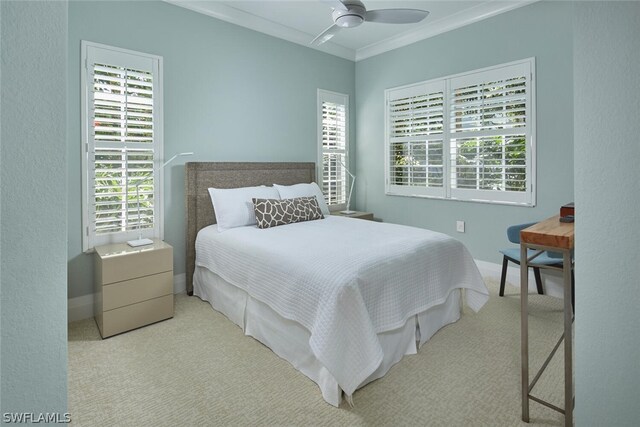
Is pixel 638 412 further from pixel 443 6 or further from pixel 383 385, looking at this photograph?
pixel 443 6

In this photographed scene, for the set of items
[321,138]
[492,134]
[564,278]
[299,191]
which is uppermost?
[321,138]

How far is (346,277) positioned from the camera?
6.48 ft

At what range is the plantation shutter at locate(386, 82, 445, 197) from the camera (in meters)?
4.29

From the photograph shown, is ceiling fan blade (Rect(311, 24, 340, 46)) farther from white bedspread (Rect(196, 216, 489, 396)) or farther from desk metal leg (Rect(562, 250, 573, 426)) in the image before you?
desk metal leg (Rect(562, 250, 573, 426))

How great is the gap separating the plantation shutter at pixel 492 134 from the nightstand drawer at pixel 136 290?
315 centimetres

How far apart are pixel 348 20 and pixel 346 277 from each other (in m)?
1.91

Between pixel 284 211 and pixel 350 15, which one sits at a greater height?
pixel 350 15

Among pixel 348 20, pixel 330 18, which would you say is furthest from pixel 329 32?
pixel 330 18

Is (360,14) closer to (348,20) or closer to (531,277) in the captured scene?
(348,20)

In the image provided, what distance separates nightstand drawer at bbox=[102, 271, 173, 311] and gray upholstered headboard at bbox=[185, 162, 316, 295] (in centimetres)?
58

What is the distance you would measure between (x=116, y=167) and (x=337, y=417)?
2.63 m

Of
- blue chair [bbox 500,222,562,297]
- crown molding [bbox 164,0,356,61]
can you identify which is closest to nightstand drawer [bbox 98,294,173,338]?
crown molding [bbox 164,0,356,61]

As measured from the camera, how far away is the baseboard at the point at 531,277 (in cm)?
337

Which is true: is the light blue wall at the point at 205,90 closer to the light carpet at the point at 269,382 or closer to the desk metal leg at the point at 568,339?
the light carpet at the point at 269,382
